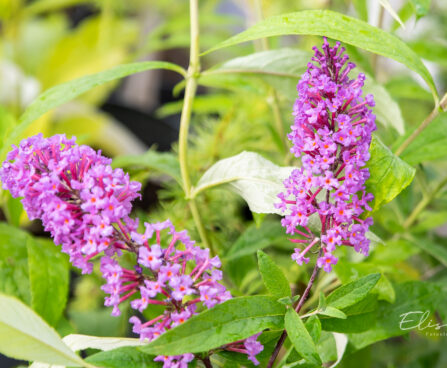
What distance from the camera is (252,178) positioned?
0.37 metres

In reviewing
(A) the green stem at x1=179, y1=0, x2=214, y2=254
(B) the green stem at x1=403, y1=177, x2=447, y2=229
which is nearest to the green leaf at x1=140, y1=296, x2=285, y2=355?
(A) the green stem at x1=179, y1=0, x2=214, y2=254

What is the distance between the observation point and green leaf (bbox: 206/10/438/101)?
1.06ft

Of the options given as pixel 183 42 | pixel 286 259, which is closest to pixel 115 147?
pixel 183 42

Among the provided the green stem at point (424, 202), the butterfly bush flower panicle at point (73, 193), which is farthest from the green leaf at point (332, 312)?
the green stem at point (424, 202)

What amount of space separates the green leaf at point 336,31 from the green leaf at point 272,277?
135 mm

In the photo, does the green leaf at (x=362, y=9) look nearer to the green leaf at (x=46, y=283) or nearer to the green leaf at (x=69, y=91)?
the green leaf at (x=69, y=91)

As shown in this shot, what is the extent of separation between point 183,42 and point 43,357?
0.48m

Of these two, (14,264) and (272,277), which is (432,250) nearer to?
(272,277)

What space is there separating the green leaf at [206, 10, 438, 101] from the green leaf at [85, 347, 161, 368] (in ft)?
0.64

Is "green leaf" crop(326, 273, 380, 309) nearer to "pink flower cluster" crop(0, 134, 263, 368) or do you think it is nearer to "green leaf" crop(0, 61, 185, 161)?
"pink flower cluster" crop(0, 134, 263, 368)

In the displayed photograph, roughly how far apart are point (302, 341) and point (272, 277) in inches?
1.5

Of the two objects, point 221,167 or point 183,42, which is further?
point 183,42

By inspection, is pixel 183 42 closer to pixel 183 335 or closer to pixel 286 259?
pixel 286 259

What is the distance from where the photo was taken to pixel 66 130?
0.93 m
